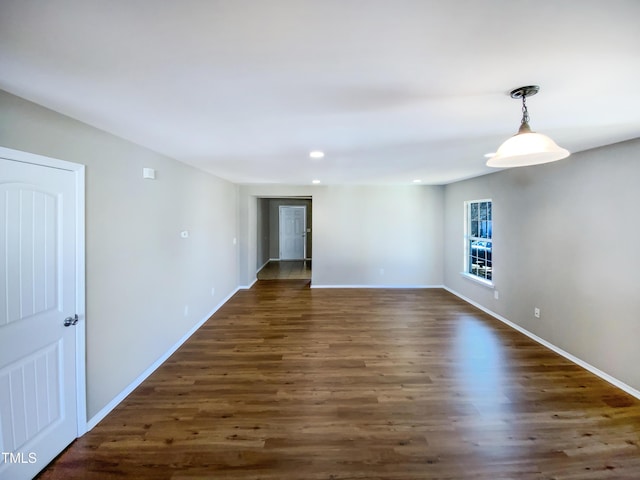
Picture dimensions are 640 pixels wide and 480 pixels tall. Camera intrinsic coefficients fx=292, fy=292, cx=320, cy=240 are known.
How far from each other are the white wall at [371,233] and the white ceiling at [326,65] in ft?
13.4

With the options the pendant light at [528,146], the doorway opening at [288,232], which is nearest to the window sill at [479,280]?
the pendant light at [528,146]

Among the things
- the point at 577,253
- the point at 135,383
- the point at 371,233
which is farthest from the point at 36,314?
the point at 371,233

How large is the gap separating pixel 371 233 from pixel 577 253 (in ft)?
12.5

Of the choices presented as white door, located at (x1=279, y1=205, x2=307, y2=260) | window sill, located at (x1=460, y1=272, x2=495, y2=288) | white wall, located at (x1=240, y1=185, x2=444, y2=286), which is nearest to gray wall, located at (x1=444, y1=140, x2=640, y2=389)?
window sill, located at (x1=460, y1=272, x2=495, y2=288)

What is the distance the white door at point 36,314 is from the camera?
5.42 ft

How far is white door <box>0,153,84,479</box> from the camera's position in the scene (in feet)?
5.42

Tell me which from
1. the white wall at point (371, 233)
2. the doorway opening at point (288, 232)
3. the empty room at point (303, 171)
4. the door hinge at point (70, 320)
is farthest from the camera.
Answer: the doorway opening at point (288, 232)

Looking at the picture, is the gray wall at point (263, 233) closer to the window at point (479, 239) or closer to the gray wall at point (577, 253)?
the window at point (479, 239)

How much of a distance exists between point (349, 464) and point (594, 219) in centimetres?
332

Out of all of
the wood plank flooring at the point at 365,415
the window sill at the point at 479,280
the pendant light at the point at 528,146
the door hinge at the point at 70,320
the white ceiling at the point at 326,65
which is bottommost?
the wood plank flooring at the point at 365,415

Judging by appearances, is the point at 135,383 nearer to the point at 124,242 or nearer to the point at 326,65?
the point at 124,242

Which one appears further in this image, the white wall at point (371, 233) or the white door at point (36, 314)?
the white wall at point (371, 233)

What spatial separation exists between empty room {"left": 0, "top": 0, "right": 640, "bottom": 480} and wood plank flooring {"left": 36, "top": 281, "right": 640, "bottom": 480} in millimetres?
22

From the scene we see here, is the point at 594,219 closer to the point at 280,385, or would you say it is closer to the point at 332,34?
the point at 332,34
